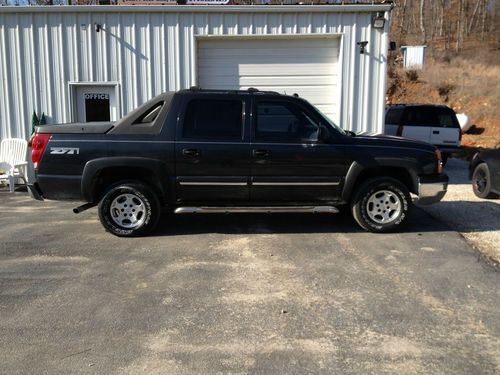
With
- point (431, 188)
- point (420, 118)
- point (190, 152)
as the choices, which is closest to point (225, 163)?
point (190, 152)

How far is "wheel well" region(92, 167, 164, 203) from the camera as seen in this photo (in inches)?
263

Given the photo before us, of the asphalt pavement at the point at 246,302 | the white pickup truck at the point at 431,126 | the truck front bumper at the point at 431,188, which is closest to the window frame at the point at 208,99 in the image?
the asphalt pavement at the point at 246,302

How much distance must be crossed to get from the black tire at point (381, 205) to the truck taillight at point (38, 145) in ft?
13.5

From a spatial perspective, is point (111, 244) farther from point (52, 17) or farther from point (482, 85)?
point (482, 85)

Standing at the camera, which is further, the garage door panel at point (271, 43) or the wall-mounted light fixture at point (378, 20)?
the garage door panel at point (271, 43)

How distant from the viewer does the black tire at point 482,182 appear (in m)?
9.64

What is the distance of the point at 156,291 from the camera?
484 cm

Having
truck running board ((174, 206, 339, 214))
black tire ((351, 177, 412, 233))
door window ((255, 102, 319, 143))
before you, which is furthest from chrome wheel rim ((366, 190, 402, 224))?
door window ((255, 102, 319, 143))

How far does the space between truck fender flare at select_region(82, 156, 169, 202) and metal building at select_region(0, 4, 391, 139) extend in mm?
4818

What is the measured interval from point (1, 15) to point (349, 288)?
32.3 feet

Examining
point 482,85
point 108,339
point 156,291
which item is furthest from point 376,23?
point 482,85

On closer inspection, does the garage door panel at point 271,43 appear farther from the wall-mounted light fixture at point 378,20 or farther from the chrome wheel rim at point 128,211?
the chrome wheel rim at point 128,211

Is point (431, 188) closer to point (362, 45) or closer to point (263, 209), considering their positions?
point (263, 209)

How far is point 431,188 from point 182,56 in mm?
6289
